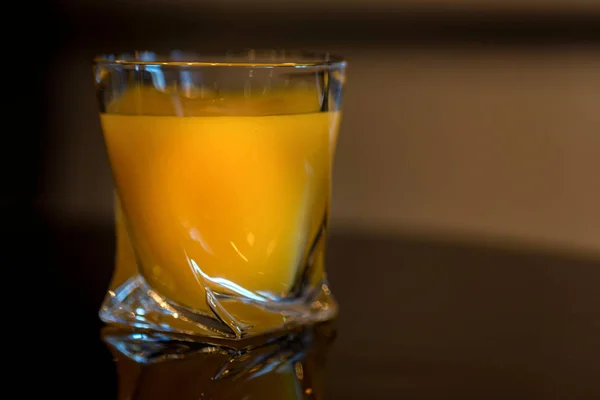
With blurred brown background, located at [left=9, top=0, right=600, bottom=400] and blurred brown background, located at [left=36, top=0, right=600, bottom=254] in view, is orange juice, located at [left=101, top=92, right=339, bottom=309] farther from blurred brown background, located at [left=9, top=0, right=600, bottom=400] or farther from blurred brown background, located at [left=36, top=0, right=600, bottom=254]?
blurred brown background, located at [left=36, top=0, right=600, bottom=254]

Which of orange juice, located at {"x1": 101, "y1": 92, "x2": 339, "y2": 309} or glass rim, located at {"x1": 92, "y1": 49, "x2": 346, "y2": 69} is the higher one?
glass rim, located at {"x1": 92, "y1": 49, "x2": 346, "y2": 69}

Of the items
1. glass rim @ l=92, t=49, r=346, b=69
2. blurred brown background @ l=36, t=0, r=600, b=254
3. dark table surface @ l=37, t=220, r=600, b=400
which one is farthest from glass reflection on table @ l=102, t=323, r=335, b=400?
blurred brown background @ l=36, t=0, r=600, b=254

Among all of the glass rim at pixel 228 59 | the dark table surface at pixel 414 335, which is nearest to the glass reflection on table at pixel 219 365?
the dark table surface at pixel 414 335

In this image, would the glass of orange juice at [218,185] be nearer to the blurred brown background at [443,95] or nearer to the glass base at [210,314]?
the glass base at [210,314]

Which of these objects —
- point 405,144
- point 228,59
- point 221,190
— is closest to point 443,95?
point 405,144

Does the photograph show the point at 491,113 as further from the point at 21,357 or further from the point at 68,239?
the point at 21,357

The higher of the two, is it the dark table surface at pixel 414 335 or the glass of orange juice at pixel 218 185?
the glass of orange juice at pixel 218 185

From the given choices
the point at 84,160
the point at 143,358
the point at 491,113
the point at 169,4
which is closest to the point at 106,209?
the point at 84,160

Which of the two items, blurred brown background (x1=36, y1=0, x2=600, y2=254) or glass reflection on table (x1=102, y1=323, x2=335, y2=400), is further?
blurred brown background (x1=36, y1=0, x2=600, y2=254)
